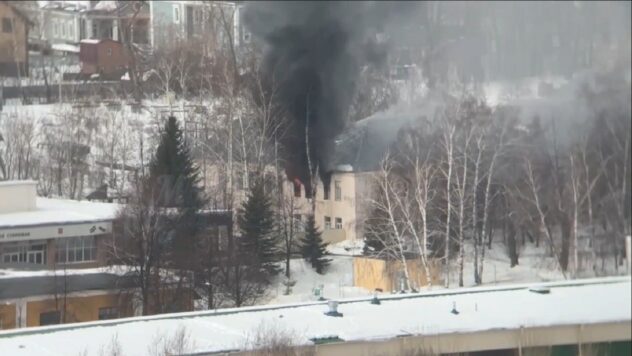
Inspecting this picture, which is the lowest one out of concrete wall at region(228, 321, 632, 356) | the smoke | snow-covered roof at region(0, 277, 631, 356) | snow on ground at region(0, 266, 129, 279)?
concrete wall at region(228, 321, 632, 356)

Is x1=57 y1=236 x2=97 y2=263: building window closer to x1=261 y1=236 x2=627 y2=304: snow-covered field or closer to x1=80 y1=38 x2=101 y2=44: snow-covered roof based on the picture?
x1=261 y1=236 x2=627 y2=304: snow-covered field

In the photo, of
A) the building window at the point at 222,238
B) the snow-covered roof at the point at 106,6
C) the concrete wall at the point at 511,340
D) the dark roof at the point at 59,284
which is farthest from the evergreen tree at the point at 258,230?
the snow-covered roof at the point at 106,6

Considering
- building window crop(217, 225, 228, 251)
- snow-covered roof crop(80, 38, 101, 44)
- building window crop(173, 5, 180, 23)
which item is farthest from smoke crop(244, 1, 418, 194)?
snow-covered roof crop(80, 38, 101, 44)

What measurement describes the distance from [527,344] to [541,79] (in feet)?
2.80

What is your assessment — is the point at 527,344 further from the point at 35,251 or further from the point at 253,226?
the point at 35,251

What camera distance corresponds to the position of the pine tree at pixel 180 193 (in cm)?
434

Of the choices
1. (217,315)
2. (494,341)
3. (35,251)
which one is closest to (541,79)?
(494,341)

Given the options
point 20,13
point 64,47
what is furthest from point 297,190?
point 20,13

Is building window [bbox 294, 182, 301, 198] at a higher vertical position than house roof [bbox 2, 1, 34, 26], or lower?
lower

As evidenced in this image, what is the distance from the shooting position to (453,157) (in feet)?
15.0

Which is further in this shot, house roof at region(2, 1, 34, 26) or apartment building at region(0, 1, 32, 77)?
house roof at region(2, 1, 34, 26)

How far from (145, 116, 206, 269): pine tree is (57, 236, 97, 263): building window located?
22 centimetres

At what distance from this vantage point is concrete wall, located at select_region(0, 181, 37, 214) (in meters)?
4.42

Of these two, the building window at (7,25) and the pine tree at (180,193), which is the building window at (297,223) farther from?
the building window at (7,25)
